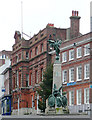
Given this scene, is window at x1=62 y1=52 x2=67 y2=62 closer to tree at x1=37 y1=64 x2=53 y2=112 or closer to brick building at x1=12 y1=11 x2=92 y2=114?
brick building at x1=12 y1=11 x2=92 y2=114

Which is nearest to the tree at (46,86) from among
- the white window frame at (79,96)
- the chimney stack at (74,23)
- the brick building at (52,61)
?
the brick building at (52,61)

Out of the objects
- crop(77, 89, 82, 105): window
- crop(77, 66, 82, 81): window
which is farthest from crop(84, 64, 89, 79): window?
crop(77, 89, 82, 105): window

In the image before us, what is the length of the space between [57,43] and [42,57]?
103 ft

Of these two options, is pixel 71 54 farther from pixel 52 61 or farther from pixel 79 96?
pixel 79 96

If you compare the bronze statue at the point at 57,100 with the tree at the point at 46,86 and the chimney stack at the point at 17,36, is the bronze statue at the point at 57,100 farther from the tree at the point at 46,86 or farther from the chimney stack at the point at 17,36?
the chimney stack at the point at 17,36

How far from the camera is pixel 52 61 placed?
6538 centimetres

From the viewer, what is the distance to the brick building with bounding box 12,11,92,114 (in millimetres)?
56000

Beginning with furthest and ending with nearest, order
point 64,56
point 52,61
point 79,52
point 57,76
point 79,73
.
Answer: point 52,61 → point 64,56 → point 79,52 → point 79,73 → point 57,76

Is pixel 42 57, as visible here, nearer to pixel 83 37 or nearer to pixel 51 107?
pixel 83 37

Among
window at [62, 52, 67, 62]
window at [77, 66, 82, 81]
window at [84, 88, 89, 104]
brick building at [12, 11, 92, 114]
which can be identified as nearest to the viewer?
window at [84, 88, 89, 104]

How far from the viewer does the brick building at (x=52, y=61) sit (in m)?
56.0

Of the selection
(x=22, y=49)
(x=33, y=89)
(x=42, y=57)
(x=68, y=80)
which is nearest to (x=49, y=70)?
(x=68, y=80)

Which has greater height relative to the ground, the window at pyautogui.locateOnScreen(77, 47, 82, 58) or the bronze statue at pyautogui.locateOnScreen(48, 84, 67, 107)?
the window at pyautogui.locateOnScreen(77, 47, 82, 58)

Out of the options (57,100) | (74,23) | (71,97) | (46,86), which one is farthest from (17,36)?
(57,100)
